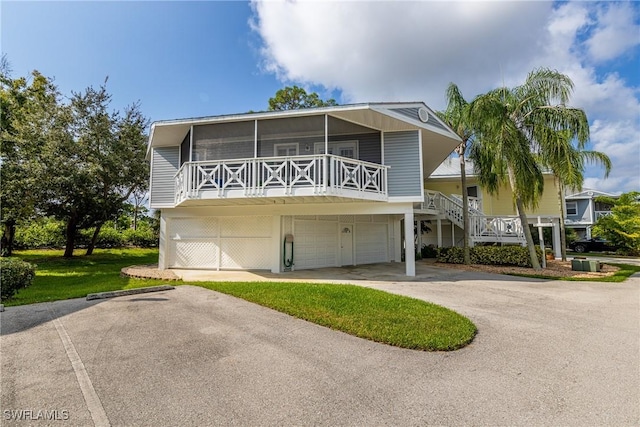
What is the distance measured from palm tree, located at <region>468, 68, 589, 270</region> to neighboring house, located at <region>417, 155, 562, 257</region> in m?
2.32

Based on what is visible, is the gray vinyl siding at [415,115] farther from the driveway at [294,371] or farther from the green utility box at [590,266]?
the green utility box at [590,266]

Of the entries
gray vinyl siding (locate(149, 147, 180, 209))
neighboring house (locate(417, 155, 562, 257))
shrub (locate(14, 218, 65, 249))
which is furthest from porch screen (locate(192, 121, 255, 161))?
shrub (locate(14, 218, 65, 249))

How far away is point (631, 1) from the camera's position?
823cm

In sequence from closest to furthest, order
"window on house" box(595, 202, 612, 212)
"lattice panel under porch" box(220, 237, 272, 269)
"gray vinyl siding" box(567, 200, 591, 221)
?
"lattice panel under porch" box(220, 237, 272, 269) < "gray vinyl siding" box(567, 200, 591, 221) < "window on house" box(595, 202, 612, 212)

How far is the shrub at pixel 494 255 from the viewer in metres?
12.5

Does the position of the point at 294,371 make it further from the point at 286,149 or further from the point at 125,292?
the point at 286,149

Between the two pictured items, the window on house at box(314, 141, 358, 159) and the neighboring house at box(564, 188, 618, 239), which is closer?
the window on house at box(314, 141, 358, 159)

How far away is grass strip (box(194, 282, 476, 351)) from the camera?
14.0 ft

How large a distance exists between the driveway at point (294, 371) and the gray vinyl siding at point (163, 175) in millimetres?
6753

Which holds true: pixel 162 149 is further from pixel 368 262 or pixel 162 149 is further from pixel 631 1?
pixel 631 1

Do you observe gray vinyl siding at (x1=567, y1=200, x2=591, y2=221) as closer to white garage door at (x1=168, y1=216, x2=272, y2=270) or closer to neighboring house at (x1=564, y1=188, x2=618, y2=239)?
neighboring house at (x1=564, y1=188, x2=618, y2=239)

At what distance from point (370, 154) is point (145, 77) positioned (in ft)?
30.0

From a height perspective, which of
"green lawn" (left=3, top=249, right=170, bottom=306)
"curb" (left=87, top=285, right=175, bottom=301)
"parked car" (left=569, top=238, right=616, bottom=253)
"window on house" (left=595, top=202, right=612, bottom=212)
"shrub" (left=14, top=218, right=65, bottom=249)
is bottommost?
"green lawn" (left=3, top=249, right=170, bottom=306)

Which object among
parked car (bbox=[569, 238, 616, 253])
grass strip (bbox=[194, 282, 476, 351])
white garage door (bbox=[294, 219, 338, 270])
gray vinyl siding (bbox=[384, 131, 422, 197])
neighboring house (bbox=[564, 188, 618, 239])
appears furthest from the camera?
neighboring house (bbox=[564, 188, 618, 239])
